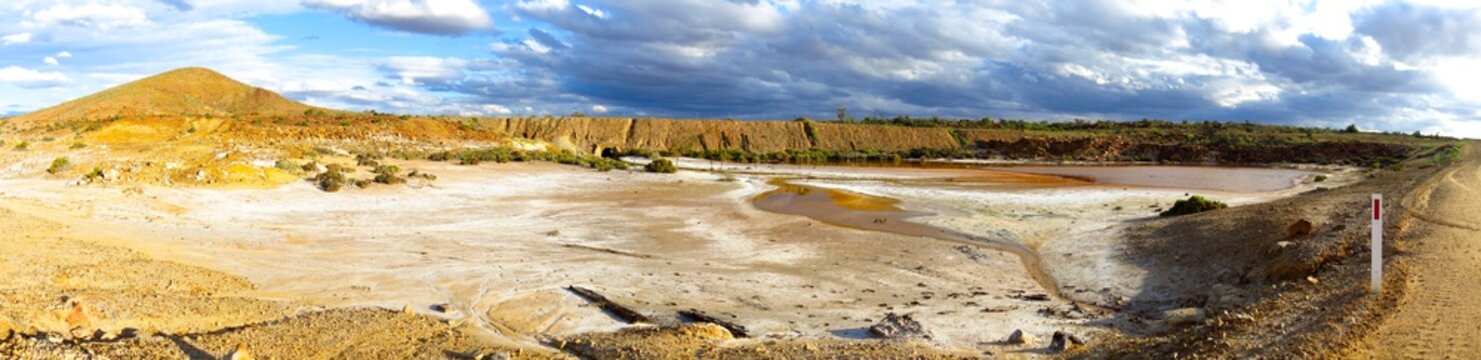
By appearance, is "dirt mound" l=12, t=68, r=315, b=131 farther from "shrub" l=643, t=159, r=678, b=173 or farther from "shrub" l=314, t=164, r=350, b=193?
"shrub" l=314, t=164, r=350, b=193

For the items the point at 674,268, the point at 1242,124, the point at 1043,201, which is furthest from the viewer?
the point at 1242,124

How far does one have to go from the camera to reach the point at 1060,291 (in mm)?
13117

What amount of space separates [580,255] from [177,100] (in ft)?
199

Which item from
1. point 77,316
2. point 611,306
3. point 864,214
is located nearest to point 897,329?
point 611,306

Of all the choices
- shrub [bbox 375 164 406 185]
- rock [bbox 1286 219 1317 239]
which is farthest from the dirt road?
shrub [bbox 375 164 406 185]

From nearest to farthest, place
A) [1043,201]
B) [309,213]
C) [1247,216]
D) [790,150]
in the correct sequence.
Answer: [1247,216] → [309,213] → [1043,201] → [790,150]

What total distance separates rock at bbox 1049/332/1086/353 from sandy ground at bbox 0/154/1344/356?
180 millimetres

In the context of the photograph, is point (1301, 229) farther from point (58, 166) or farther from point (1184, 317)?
point (58, 166)

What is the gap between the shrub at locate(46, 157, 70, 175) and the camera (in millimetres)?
22703

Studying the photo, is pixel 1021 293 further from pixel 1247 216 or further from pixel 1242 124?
pixel 1242 124

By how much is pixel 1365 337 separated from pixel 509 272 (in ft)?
33.7

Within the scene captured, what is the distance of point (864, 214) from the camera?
954 inches

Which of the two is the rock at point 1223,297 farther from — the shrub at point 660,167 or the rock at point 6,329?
the shrub at point 660,167

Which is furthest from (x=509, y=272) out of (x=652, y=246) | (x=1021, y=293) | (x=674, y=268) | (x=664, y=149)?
(x=664, y=149)
